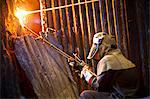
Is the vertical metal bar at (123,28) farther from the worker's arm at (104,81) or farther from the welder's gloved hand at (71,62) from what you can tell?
the worker's arm at (104,81)

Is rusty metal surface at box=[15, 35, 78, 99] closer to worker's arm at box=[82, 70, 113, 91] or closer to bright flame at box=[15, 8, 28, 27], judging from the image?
bright flame at box=[15, 8, 28, 27]

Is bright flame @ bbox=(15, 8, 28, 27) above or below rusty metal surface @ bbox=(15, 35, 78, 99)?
above

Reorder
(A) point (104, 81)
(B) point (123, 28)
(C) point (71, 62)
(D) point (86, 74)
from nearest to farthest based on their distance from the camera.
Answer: (A) point (104, 81) → (D) point (86, 74) → (C) point (71, 62) → (B) point (123, 28)

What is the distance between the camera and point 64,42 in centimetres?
777

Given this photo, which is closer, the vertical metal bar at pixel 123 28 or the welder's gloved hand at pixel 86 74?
the welder's gloved hand at pixel 86 74

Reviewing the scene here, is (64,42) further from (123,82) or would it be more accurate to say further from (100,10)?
(123,82)

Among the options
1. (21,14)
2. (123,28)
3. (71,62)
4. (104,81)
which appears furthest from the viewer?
(123,28)

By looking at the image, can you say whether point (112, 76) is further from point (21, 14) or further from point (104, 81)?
point (21, 14)

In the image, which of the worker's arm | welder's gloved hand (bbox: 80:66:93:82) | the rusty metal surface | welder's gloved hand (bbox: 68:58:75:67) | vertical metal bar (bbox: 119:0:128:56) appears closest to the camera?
the rusty metal surface

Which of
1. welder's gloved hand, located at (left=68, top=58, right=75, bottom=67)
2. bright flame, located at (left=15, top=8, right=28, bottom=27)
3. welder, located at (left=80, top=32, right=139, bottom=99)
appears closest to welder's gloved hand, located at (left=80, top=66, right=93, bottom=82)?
welder, located at (left=80, top=32, right=139, bottom=99)

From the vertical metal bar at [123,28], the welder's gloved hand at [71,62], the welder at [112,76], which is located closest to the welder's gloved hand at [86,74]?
the welder at [112,76]

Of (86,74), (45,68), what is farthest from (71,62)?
(45,68)

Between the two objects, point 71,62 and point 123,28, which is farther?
point 123,28

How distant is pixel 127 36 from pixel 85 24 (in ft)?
3.43
